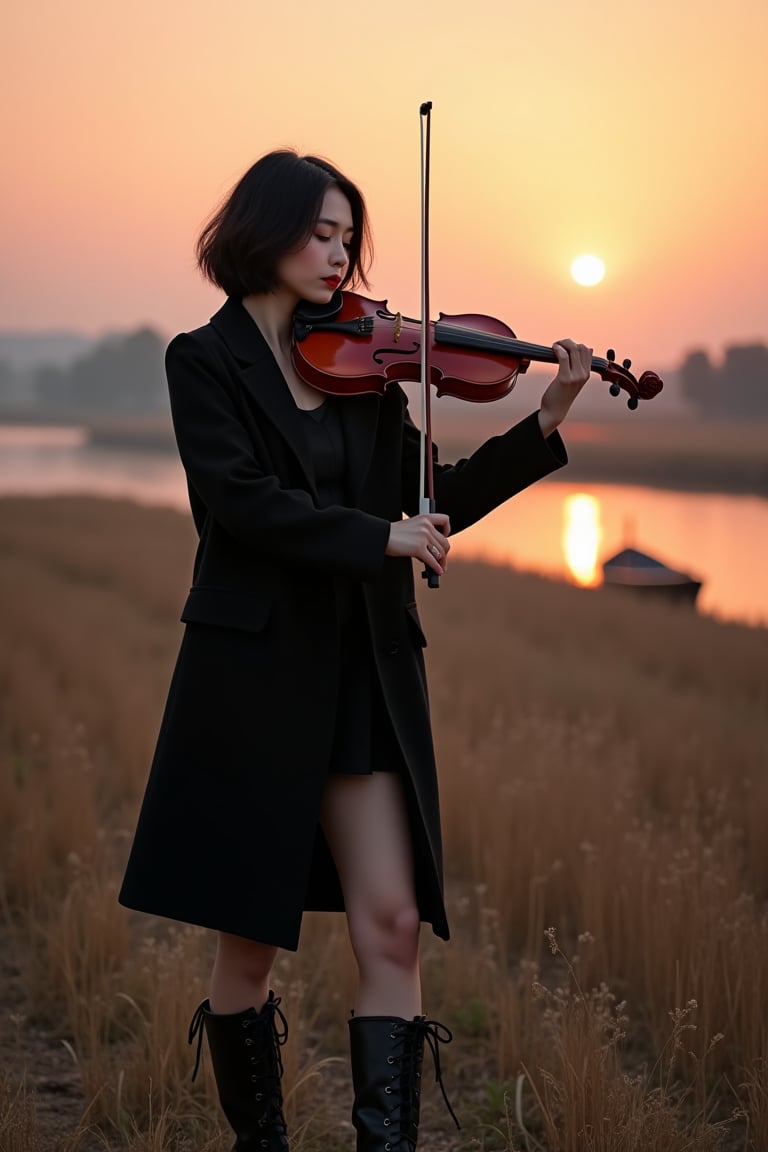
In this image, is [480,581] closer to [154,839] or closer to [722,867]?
[722,867]

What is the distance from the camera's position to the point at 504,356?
2730mm

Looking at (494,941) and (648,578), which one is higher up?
(648,578)

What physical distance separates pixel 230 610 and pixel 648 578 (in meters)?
13.7

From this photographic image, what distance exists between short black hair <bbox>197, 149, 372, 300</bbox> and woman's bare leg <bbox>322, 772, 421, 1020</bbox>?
3.51 ft

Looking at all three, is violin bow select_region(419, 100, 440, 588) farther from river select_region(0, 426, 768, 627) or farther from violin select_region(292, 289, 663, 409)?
river select_region(0, 426, 768, 627)

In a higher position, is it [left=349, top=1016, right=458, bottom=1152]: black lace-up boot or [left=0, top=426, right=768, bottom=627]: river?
[left=0, top=426, right=768, bottom=627]: river

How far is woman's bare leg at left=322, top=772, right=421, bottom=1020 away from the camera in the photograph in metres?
2.43

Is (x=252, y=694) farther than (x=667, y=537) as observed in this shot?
No

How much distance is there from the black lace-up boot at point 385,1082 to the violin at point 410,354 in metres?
1.24

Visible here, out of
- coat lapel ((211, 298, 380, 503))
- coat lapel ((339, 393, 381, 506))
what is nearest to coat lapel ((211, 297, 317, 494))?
coat lapel ((211, 298, 380, 503))

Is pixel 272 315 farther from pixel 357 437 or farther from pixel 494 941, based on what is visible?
pixel 494 941

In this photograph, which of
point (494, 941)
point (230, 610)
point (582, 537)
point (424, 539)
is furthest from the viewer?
point (582, 537)

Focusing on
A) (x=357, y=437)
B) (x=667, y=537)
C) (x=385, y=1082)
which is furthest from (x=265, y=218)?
(x=667, y=537)

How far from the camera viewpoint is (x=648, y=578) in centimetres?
1570
